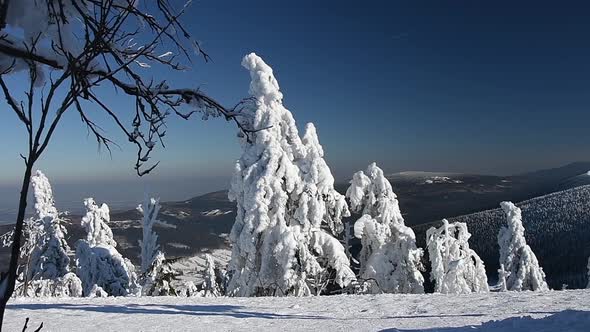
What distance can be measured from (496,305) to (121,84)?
8.03 m

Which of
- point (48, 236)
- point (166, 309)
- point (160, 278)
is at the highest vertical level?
point (48, 236)

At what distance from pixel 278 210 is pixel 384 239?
6.38 m

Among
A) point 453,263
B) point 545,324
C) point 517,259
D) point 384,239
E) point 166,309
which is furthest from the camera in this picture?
point 517,259

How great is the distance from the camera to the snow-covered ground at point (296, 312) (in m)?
7.59

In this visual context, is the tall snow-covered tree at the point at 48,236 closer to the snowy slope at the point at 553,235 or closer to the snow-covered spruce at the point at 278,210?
the snow-covered spruce at the point at 278,210

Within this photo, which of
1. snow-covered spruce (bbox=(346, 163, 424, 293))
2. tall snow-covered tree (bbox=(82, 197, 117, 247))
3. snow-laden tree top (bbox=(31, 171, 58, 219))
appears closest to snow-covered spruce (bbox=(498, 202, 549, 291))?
snow-covered spruce (bbox=(346, 163, 424, 293))

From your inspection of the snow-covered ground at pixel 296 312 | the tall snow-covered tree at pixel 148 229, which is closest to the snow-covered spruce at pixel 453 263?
the snow-covered ground at pixel 296 312

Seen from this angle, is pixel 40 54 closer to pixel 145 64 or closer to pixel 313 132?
pixel 145 64

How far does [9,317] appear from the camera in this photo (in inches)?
337

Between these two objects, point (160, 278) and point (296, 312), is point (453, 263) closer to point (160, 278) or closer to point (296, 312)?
point (160, 278)

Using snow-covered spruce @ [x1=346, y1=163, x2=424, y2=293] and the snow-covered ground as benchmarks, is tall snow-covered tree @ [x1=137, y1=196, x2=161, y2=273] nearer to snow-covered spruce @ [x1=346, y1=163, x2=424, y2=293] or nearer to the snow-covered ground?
snow-covered spruce @ [x1=346, y1=163, x2=424, y2=293]

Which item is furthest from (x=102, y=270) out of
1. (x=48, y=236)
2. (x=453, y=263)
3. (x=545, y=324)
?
(x=545, y=324)

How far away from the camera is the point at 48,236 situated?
24875 millimetres

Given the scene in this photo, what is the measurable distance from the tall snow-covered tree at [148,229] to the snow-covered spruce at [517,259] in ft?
68.5
